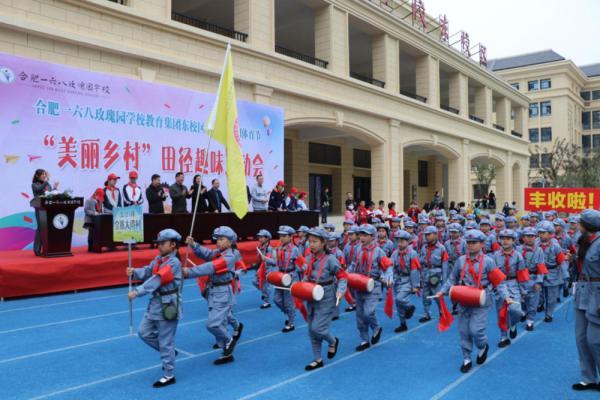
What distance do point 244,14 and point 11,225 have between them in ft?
36.3

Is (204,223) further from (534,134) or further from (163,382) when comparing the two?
(534,134)

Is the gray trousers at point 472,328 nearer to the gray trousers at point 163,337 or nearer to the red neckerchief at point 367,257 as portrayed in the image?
the red neckerchief at point 367,257

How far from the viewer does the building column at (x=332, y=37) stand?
21078 mm

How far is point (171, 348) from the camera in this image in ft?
18.6

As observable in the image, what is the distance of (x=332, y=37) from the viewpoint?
21078 mm

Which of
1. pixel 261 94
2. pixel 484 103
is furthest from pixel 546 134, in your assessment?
pixel 261 94

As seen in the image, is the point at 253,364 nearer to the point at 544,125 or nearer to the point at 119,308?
the point at 119,308

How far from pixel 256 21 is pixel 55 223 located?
11.1 metres

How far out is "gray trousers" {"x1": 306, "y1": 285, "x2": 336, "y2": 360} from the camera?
20.5ft

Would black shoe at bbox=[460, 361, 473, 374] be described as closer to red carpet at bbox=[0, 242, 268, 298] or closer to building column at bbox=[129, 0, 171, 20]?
red carpet at bbox=[0, 242, 268, 298]

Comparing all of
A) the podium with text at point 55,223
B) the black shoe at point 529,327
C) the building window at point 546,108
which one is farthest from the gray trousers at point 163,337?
the building window at point 546,108

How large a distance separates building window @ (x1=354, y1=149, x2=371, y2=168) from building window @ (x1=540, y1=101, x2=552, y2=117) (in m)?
43.8

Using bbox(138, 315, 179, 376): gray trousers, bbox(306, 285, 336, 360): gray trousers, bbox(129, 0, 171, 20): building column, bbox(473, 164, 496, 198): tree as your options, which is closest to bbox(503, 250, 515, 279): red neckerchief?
bbox(306, 285, 336, 360): gray trousers

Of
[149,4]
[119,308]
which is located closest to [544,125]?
[149,4]
